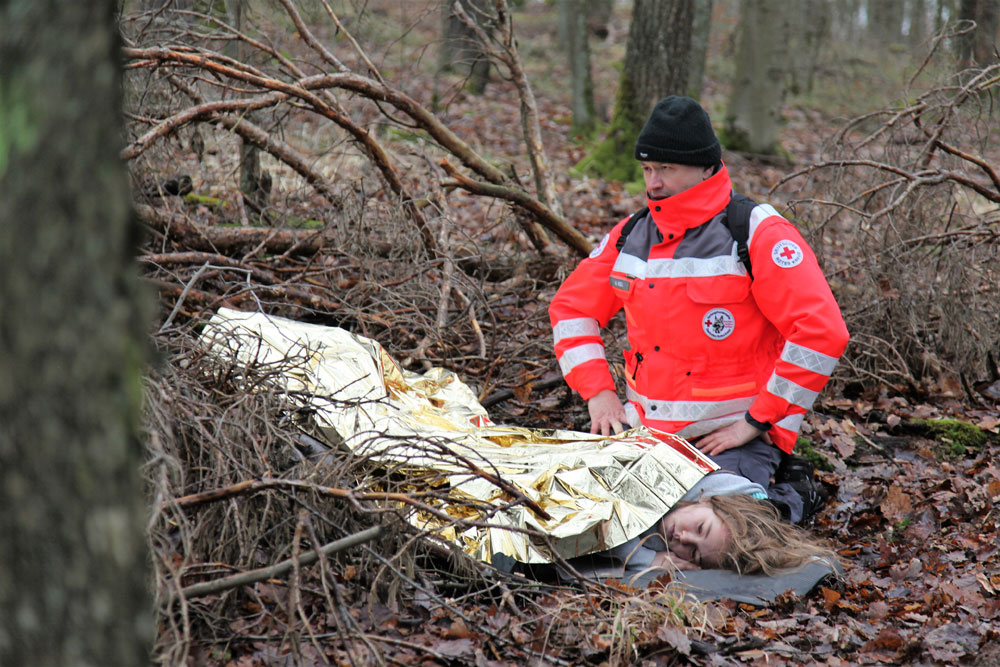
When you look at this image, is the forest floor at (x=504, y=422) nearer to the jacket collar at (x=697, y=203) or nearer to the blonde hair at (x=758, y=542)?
the blonde hair at (x=758, y=542)

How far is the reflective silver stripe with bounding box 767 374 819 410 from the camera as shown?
12.3 feet

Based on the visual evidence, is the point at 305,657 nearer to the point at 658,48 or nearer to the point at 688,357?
the point at 688,357

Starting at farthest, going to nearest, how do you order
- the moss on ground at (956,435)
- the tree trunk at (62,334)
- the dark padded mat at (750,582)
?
1. the moss on ground at (956,435)
2. the dark padded mat at (750,582)
3. the tree trunk at (62,334)

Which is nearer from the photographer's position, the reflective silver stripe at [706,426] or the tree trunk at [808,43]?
the reflective silver stripe at [706,426]

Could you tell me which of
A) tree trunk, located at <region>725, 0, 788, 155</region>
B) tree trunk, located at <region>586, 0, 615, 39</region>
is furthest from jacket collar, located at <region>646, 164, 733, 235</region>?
tree trunk, located at <region>586, 0, 615, 39</region>

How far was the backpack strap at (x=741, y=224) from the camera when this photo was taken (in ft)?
12.6

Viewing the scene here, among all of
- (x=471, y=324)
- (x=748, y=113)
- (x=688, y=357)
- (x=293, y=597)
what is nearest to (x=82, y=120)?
(x=293, y=597)

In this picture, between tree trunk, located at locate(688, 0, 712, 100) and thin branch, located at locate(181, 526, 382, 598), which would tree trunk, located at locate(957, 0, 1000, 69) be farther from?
tree trunk, located at locate(688, 0, 712, 100)

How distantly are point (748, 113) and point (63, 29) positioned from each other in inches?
490

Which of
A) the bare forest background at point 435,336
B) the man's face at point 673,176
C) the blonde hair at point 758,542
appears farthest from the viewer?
the man's face at point 673,176

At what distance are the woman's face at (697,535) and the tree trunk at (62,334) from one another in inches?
103

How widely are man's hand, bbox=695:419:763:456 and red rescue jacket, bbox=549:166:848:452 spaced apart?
0.22ft

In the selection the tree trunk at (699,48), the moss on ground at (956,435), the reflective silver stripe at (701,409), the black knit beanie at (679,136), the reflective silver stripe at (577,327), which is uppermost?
the tree trunk at (699,48)

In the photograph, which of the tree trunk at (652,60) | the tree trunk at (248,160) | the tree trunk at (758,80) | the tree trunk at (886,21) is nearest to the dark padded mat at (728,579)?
the tree trunk at (248,160)
